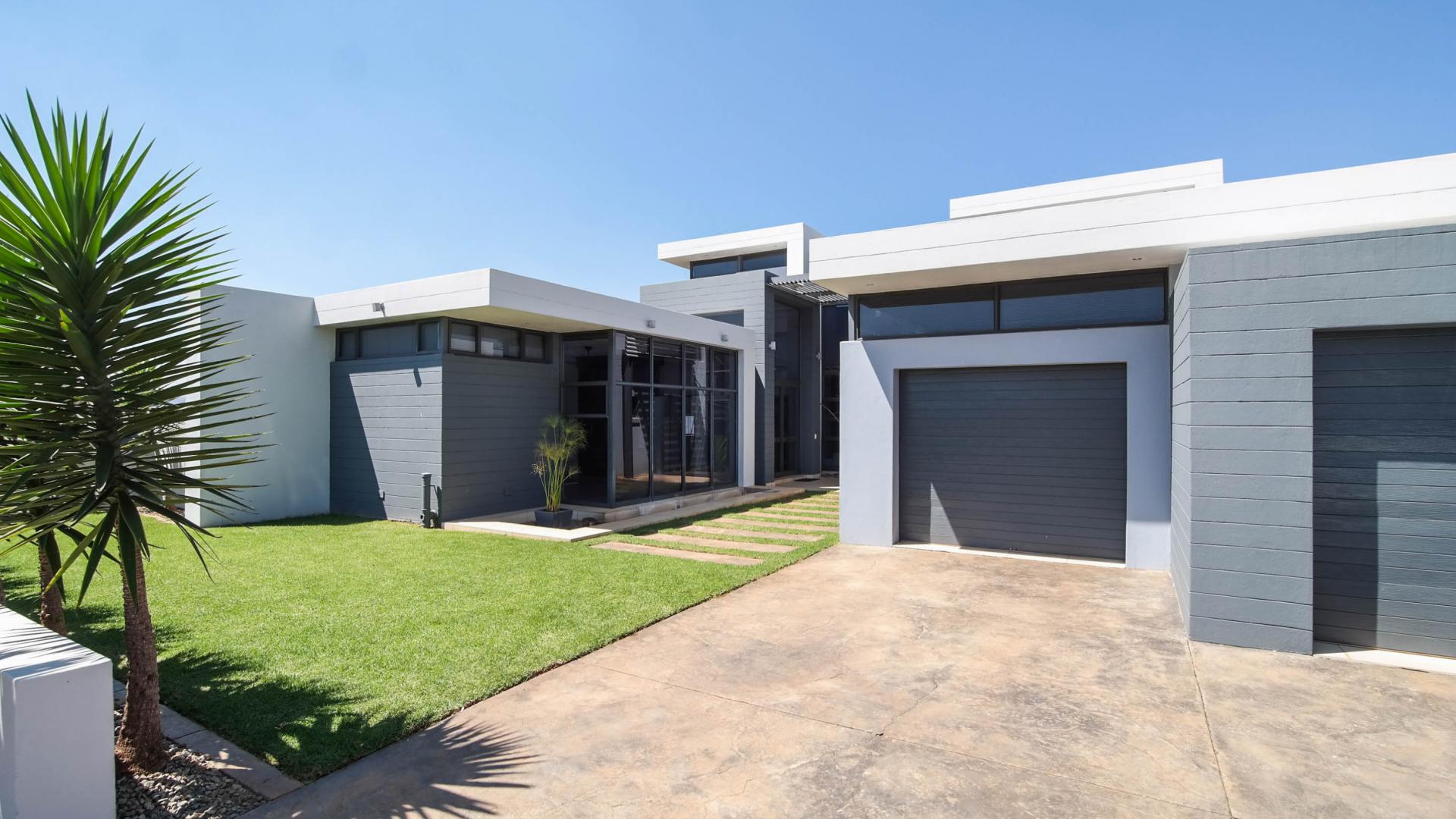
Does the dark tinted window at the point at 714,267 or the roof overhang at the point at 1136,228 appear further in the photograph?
the dark tinted window at the point at 714,267

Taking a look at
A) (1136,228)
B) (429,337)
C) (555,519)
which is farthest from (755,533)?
(1136,228)

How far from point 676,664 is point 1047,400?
237 inches

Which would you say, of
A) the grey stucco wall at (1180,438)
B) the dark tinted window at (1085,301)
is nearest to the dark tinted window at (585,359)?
the dark tinted window at (1085,301)

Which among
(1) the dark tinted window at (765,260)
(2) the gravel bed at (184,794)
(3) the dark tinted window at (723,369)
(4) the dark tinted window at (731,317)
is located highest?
(1) the dark tinted window at (765,260)

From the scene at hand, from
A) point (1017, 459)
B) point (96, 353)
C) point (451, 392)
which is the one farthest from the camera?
point (451, 392)

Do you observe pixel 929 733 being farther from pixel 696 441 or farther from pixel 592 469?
pixel 696 441

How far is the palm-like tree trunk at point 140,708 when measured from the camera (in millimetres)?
3344

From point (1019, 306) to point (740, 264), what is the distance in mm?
12456

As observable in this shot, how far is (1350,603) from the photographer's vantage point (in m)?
5.14

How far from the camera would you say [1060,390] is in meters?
8.24

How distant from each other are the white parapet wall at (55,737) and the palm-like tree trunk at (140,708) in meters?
0.49

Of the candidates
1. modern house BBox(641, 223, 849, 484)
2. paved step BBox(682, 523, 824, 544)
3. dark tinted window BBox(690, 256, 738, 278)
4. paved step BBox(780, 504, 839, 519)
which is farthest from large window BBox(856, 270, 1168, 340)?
dark tinted window BBox(690, 256, 738, 278)

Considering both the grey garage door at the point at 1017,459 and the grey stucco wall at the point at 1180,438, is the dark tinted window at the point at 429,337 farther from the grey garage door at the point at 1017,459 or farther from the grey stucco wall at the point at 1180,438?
the grey stucco wall at the point at 1180,438

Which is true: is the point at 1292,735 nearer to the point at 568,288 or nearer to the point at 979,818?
the point at 979,818
